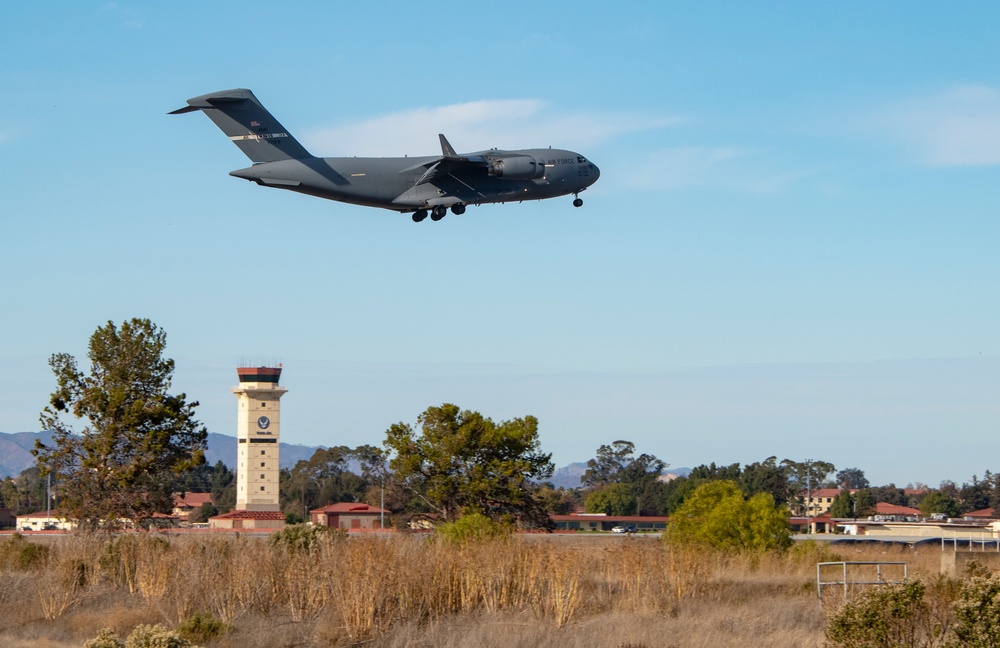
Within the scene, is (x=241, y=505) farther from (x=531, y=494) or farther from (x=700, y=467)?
(x=531, y=494)

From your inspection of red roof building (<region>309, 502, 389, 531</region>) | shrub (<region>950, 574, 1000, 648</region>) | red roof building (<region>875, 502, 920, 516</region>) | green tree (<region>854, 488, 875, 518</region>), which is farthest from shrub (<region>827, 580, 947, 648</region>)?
red roof building (<region>875, 502, 920, 516</region>)

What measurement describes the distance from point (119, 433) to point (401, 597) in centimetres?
2813

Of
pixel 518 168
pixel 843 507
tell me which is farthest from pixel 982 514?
pixel 518 168

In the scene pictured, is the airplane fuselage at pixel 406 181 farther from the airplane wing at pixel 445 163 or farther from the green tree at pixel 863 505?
the green tree at pixel 863 505

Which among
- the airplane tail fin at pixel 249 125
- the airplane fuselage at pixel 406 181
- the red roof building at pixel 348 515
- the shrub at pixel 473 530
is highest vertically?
the airplane tail fin at pixel 249 125

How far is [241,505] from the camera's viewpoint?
432 ft

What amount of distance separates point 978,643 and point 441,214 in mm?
26997

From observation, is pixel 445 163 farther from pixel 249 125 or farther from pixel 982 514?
pixel 982 514

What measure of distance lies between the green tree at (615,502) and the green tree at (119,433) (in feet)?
272

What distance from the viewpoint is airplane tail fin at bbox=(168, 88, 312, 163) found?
38.5 meters

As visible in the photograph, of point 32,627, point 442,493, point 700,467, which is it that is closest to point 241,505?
point 700,467

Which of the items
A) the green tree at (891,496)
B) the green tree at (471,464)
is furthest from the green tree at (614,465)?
the green tree at (471,464)

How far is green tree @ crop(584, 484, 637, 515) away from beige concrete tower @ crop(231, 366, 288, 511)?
108 ft

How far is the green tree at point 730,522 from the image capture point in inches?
1602
